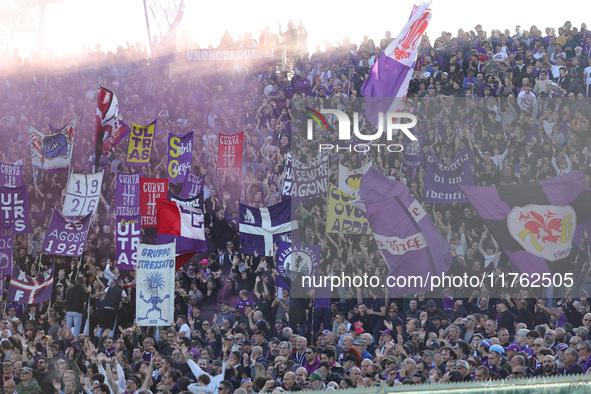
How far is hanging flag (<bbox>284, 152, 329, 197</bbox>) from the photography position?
62.8 ft

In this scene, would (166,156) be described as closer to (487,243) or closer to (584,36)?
(487,243)

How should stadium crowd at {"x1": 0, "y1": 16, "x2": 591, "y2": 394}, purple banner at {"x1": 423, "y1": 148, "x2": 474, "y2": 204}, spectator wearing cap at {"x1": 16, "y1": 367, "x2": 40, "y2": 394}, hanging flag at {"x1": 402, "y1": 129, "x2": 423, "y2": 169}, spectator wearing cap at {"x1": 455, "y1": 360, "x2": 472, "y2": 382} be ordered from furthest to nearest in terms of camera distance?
hanging flag at {"x1": 402, "y1": 129, "x2": 423, "y2": 169}, purple banner at {"x1": 423, "y1": 148, "x2": 474, "y2": 204}, spectator wearing cap at {"x1": 16, "y1": 367, "x2": 40, "y2": 394}, stadium crowd at {"x1": 0, "y1": 16, "x2": 591, "y2": 394}, spectator wearing cap at {"x1": 455, "y1": 360, "x2": 472, "y2": 382}

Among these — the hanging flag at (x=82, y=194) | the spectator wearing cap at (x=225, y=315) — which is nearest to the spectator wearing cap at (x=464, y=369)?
the spectator wearing cap at (x=225, y=315)

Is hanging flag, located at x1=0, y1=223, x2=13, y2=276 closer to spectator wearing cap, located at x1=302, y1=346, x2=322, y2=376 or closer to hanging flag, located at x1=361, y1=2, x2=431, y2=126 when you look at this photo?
hanging flag, located at x1=361, y1=2, x2=431, y2=126

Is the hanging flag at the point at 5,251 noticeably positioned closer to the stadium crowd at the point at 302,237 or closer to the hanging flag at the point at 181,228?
the stadium crowd at the point at 302,237

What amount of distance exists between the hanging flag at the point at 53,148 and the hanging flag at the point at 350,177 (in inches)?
282

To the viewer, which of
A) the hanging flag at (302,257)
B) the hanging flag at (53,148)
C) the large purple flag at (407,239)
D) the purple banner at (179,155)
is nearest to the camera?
the large purple flag at (407,239)

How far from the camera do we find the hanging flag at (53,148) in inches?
879

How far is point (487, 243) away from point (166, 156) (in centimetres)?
852

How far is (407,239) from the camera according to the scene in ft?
51.3

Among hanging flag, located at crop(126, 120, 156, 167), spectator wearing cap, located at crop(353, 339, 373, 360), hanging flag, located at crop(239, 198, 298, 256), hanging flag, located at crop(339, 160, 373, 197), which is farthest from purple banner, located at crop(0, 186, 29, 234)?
spectator wearing cap, located at crop(353, 339, 373, 360)

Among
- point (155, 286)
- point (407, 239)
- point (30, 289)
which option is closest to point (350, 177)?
point (407, 239)

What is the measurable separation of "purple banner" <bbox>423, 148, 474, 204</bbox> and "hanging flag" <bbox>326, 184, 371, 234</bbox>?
1.76m

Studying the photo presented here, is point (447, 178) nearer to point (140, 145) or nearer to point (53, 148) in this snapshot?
point (140, 145)
